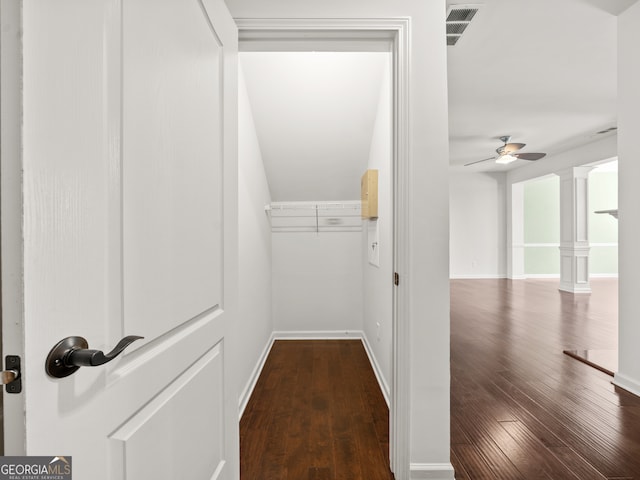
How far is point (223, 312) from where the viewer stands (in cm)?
132

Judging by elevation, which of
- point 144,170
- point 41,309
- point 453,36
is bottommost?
point 41,309

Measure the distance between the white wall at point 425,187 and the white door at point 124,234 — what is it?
713 mm

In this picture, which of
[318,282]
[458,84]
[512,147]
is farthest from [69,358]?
[512,147]

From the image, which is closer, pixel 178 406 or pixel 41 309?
A: pixel 41 309

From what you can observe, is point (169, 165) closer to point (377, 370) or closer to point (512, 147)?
point (377, 370)

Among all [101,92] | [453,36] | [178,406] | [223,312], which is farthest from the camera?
[453,36]

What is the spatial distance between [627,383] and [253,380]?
8.91ft

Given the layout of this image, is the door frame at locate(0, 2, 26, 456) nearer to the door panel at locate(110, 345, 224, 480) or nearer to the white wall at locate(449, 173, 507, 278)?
the door panel at locate(110, 345, 224, 480)

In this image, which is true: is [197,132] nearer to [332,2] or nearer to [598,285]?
[332,2]

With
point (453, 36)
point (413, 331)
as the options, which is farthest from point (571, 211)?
point (413, 331)

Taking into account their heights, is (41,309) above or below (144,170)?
below

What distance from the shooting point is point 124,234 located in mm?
737

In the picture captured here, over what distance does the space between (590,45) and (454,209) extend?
20.0 ft

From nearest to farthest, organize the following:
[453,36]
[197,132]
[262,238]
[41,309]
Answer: [41,309], [197,132], [453,36], [262,238]
